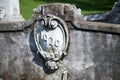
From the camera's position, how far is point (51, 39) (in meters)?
8.36

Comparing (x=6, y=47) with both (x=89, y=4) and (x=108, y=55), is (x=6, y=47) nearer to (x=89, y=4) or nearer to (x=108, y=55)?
(x=108, y=55)

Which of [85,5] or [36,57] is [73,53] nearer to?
[36,57]

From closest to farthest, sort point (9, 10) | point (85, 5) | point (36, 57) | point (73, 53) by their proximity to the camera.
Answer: point (73, 53) → point (36, 57) → point (9, 10) → point (85, 5)

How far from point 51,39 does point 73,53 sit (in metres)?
0.49

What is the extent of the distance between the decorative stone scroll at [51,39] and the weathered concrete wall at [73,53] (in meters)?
0.11

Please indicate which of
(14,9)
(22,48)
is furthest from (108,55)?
(14,9)

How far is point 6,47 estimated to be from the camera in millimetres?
9039

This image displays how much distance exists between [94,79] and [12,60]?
179 cm

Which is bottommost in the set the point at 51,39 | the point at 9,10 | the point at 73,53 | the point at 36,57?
the point at 36,57

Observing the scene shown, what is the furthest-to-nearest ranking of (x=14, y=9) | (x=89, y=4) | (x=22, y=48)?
(x=89, y=4), (x=14, y=9), (x=22, y=48)

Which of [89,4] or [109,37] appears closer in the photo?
[109,37]

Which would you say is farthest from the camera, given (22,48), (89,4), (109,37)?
Answer: (89,4)

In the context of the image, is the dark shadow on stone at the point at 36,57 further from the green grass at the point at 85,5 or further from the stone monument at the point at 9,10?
the green grass at the point at 85,5

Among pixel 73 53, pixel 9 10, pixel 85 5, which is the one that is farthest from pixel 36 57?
pixel 85 5
